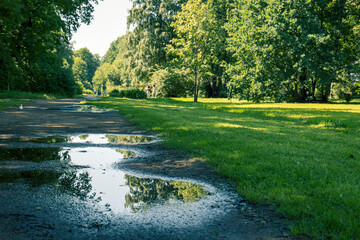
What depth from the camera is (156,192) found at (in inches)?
168

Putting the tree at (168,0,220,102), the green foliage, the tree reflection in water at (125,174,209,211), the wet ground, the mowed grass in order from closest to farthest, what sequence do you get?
the wet ground → the mowed grass → the tree reflection in water at (125,174,209,211) → the tree at (168,0,220,102) → the green foliage

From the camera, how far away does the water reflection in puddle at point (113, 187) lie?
152 inches

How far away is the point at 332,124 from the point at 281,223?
10.8m

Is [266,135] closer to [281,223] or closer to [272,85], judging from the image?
[281,223]

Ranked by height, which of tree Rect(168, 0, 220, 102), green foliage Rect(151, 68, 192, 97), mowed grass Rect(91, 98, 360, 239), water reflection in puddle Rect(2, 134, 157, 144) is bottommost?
water reflection in puddle Rect(2, 134, 157, 144)

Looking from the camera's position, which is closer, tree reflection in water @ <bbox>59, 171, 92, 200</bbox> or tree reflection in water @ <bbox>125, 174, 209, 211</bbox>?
tree reflection in water @ <bbox>125, 174, 209, 211</bbox>

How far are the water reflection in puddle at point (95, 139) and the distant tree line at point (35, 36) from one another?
11931 mm

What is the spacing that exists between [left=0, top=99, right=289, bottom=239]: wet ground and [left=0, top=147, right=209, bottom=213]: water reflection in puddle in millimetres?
13

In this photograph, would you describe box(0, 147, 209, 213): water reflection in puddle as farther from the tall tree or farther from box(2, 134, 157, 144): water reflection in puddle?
the tall tree

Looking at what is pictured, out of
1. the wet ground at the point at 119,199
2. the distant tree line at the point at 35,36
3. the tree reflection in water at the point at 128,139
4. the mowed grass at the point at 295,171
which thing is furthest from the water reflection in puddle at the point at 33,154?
the distant tree line at the point at 35,36

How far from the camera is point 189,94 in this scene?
5241 cm

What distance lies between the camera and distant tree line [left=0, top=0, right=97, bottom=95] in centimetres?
2158

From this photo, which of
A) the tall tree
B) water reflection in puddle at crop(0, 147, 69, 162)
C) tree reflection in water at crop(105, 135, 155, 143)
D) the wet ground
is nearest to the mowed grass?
the wet ground

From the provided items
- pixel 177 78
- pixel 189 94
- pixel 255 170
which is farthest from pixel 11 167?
pixel 189 94
